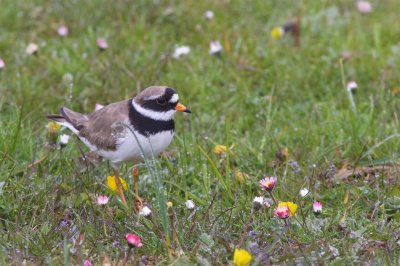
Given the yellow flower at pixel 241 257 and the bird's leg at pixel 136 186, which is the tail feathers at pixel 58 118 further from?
the yellow flower at pixel 241 257

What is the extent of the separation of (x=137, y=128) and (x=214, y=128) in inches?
54.2

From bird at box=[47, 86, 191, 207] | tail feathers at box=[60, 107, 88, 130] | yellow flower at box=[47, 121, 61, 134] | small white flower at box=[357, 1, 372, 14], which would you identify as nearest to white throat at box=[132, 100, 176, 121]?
bird at box=[47, 86, 191, 207]

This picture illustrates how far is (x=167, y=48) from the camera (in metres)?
7.04

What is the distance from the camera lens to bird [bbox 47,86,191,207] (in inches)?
182

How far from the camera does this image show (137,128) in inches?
183

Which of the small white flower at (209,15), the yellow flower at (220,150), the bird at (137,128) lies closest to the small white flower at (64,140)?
the bird at (137,128)

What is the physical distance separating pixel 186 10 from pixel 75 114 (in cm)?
263

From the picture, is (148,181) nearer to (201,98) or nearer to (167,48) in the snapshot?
(201,98)

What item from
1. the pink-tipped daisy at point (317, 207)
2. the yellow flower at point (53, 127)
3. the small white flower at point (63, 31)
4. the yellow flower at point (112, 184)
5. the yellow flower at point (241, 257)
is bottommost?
the small white flower at point (63, 31)

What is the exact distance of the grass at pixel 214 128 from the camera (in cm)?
416

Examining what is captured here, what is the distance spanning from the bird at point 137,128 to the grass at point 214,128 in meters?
0.17

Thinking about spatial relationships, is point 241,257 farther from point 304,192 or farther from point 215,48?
point 215,48

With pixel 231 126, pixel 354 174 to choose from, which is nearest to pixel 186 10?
pixel 231 126

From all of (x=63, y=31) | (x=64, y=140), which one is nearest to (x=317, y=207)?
(x=64, y=140)
